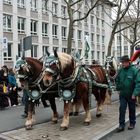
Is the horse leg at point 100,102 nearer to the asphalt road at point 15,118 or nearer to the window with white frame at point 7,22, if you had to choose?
the asphalt road at point 15,118

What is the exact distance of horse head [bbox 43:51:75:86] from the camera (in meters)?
8.61

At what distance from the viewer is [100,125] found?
1007cm

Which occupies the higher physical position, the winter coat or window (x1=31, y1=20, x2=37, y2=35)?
window (x1=31, y1=20, x2=37, y2=35)

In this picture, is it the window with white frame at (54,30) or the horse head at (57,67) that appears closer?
the horse head at (57,67)

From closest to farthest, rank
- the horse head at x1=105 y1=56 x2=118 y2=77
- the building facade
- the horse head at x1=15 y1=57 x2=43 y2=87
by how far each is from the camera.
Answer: the horse head at x1=15 y1=57 x2=43 y2=87 → the horse head at x1=105 y1=56 x2=118 y2=77 → the building facade

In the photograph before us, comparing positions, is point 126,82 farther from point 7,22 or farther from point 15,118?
point 7,22

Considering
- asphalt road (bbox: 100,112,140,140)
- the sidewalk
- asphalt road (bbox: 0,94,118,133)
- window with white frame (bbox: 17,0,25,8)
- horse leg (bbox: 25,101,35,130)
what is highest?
window with white frame (bbox: 17,0,25,8)

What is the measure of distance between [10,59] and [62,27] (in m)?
13.5

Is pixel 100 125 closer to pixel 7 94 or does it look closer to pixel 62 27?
pixel 7 94

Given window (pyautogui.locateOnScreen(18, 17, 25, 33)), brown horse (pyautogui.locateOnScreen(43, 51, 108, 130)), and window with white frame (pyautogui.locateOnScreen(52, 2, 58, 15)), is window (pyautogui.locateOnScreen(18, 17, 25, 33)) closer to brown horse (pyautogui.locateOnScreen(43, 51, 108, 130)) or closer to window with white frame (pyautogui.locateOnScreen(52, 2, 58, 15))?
window with white frame (pyautogui.locateOnScreen(52, 2, 58, 15))

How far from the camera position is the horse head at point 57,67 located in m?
8.61

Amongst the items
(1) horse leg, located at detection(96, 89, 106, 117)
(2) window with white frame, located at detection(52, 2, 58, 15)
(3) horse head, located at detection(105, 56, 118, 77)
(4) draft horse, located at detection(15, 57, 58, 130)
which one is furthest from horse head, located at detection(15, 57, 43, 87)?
(2) window with white frame, located at detection(52, 2, 58, 15)

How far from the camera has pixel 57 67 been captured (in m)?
8.89

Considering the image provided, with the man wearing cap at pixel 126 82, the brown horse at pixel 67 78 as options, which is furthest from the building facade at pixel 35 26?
the man wearing cap at pixel 126 82
